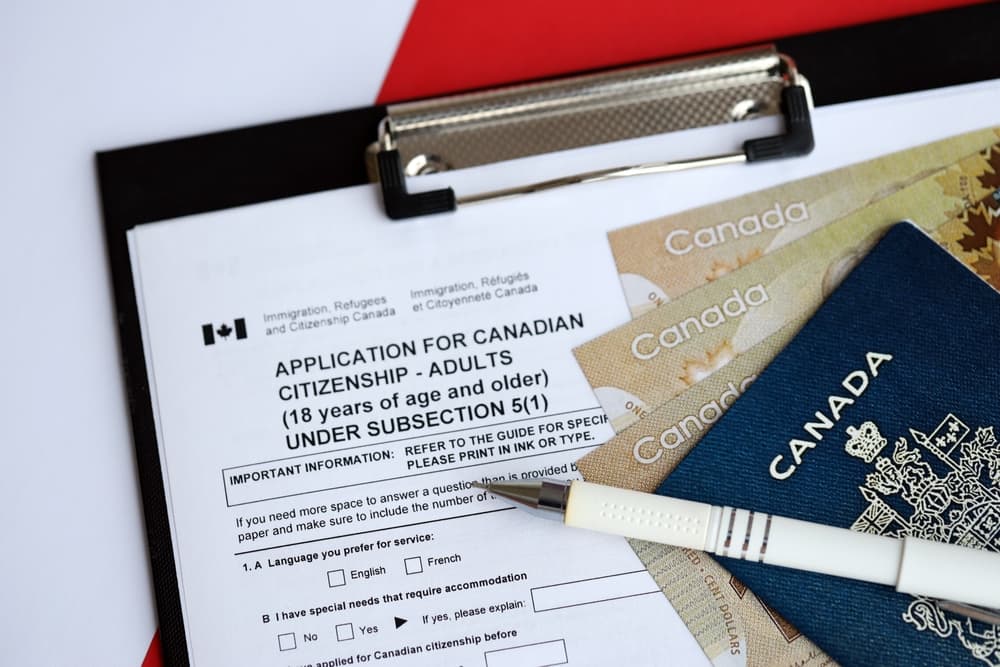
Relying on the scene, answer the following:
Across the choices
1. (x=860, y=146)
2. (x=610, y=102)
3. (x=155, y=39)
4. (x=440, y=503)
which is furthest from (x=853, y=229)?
(x=155, y=39)

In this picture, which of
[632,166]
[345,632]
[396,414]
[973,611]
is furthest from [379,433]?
[973,611]

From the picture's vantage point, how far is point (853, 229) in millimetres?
530

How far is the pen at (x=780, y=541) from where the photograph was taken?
1.50 ft

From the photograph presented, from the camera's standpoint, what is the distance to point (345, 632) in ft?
1.66

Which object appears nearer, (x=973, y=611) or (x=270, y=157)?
(x=973, y=611)

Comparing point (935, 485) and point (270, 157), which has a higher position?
point (270, 157)

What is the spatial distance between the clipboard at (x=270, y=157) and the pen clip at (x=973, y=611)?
0.32 m

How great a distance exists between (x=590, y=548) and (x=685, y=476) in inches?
2.9

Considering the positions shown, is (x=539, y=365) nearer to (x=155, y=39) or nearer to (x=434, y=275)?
(x=434, y=275)

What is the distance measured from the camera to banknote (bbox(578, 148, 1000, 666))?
0.49 metres

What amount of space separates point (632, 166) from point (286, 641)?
38 cm

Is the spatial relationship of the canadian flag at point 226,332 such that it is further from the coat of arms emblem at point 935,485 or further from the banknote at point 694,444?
the coat of arms emblem at point 935,485

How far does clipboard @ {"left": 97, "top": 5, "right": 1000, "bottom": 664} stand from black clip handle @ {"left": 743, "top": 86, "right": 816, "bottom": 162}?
0.08ft

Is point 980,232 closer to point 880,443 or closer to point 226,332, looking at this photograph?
point 880,443
